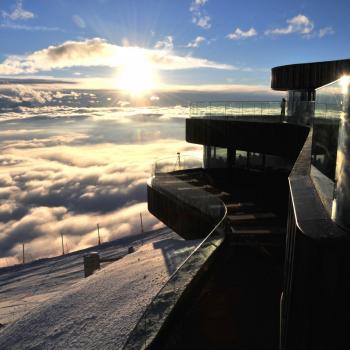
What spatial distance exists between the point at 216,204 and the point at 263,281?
4.96 meters

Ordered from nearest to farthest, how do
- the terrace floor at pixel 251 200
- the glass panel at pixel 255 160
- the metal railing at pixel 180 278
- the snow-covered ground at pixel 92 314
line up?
the metal railing at pixel 180 278
the terrace floor at pixel 251 200
the snow-covered ground at pixel 92 314
the glass panel at pixel 255 160

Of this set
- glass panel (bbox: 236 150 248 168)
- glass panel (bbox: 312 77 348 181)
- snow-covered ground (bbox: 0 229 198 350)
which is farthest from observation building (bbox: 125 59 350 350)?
snow-covered ground (bbox: 0 229 198 350)

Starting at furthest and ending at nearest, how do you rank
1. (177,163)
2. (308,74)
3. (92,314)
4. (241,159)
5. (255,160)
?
1. (177,163)
2. (308,74)
3. (92,314)
4. (241,159)
5. (255,160)

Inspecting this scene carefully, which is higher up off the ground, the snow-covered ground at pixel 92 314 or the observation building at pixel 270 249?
the observation building at pixel 270 249

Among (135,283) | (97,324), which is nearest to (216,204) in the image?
(97,324)

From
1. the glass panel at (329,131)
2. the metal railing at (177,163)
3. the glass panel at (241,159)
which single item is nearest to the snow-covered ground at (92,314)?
the metal railing at (177,163)

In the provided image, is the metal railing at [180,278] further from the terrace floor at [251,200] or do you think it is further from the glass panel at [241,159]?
the glass panel at [241,159]

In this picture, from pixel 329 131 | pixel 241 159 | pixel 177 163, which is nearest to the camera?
pixel 329 131

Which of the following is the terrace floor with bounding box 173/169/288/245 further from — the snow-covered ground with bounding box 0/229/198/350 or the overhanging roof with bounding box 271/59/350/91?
the snow-covered ground with bounding box 0/229/198/350

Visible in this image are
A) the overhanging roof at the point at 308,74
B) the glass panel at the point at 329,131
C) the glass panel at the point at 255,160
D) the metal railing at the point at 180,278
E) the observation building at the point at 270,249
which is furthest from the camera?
the overhanging roof at the point at 308,74

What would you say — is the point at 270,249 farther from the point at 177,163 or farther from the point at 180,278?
the point at 177,163

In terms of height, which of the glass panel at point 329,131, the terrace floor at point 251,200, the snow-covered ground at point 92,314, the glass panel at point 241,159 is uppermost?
the glass panel at point 329,131

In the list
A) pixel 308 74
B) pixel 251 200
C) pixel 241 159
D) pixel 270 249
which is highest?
pixel 308 74

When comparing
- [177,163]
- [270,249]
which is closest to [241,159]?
[177,163]
